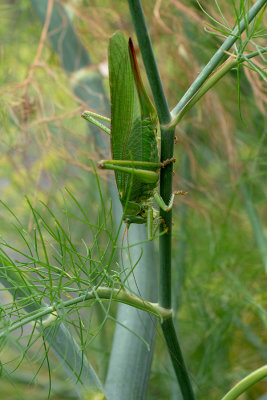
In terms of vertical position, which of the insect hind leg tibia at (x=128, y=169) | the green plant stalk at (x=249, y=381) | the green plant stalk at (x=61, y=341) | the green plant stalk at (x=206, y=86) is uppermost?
the green plant stalk at (x=206, y=86)

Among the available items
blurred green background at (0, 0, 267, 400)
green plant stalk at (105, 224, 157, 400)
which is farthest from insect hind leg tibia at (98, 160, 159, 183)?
Answer: blurred green background at (0, 0, 267, 400)

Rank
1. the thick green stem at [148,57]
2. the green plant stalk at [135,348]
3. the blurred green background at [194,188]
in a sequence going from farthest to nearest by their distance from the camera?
the blurred green background at [194,188] < the green plant stalk at [135,348] < the thick green stem at [148,57]

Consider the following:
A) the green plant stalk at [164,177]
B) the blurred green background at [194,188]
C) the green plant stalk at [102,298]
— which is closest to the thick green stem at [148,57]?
the green plant stalk at [164,177]

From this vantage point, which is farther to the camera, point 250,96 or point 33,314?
point 250,96

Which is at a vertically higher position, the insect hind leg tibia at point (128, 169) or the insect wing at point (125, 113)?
the insect wing at point (125, 113)

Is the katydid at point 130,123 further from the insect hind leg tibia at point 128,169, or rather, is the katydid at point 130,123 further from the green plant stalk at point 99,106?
the green plant stalk at point 99,106

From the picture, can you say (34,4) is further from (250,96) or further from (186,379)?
(186,379)

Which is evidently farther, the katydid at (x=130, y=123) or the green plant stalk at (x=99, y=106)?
the green plant stalk at (x=99, y=106)

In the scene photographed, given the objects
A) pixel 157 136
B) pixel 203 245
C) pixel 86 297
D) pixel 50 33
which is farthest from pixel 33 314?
pixel 203 245

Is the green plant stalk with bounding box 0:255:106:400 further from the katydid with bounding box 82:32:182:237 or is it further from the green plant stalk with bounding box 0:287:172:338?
the katydid with bounding box 82:32:182:237
